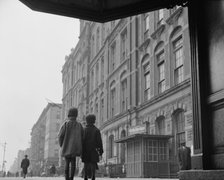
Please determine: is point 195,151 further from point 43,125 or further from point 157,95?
point 43,125

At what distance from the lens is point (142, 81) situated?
2664cm

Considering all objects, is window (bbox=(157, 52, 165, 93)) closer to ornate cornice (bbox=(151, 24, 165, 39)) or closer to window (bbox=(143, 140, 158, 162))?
ornate cornice (bbox=(151, 24, 165, 39))

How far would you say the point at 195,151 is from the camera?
192 inches

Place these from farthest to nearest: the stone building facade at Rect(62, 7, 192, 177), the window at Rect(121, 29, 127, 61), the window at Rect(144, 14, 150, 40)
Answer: the window at Rect(121, 29, 127, 61) → the window at Rect(144, 14, 150, 40) → the stone building facade at Rect(62, 7, 192, 177)

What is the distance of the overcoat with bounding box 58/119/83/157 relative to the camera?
872cm

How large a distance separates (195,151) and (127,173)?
62.3ft

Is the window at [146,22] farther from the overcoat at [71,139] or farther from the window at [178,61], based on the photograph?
the overcoat at [71,139]

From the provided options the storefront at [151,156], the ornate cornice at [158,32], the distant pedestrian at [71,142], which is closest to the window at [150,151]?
Answer: the storefront at [151,156]

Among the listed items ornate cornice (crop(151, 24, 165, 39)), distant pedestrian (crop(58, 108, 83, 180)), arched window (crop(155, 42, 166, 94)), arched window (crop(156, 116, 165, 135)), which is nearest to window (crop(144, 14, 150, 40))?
ornate cornice (crop(151, 24, 165, 39))

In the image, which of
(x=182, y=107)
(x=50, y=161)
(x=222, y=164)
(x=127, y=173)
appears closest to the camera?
(x=222, y=164)

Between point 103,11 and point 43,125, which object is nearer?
point 103,11

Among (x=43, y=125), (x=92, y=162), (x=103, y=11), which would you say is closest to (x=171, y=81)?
(x=92, y=162)

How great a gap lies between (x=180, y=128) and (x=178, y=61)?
12.7 ft

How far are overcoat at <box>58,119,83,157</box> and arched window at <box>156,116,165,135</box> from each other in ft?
47.2
